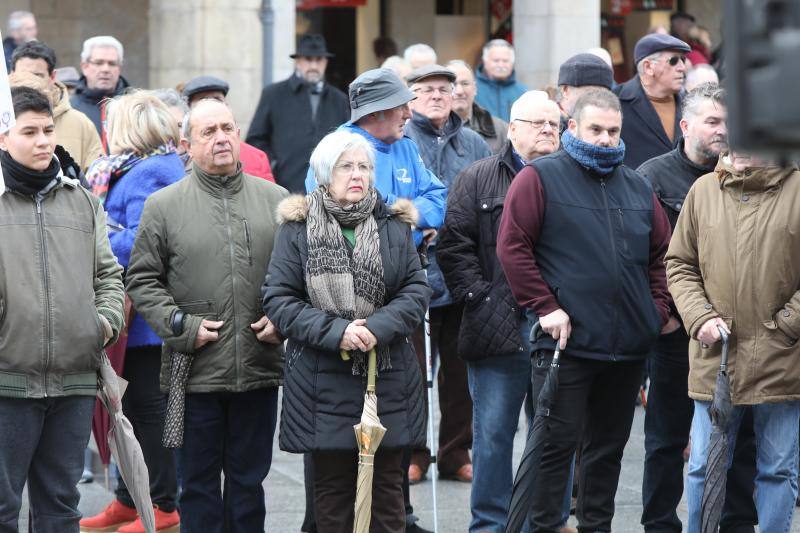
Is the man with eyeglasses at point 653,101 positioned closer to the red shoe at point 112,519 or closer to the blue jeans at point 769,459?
the blue jeans at point 769,459

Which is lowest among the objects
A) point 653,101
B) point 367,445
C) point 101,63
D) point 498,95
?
point 367,445

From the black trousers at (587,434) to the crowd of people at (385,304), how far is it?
0.01 meters

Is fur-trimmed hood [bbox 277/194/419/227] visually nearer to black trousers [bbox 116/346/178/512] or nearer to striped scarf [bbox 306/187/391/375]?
striped scarf [bbox 306/187/391/375]

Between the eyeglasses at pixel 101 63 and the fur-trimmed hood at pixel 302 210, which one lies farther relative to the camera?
the eyeglasses at pixel 101 63

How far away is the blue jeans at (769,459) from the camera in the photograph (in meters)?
5.55

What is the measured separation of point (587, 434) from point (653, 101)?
263 cm

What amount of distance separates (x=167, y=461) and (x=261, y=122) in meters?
4.92

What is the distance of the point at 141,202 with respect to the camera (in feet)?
20.9

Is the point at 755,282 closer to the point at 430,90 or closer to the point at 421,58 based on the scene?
the point at 430,90

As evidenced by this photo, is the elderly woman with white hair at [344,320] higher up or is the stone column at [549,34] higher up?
the stone column at [549,34]

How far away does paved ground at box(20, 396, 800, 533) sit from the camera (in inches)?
268

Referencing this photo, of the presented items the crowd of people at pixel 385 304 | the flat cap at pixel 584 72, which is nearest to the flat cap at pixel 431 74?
the flat cap at pixel 584 72

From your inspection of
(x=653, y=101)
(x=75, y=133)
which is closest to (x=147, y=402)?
(x=75, y=133)

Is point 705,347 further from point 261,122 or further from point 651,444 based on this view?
point 261,122
